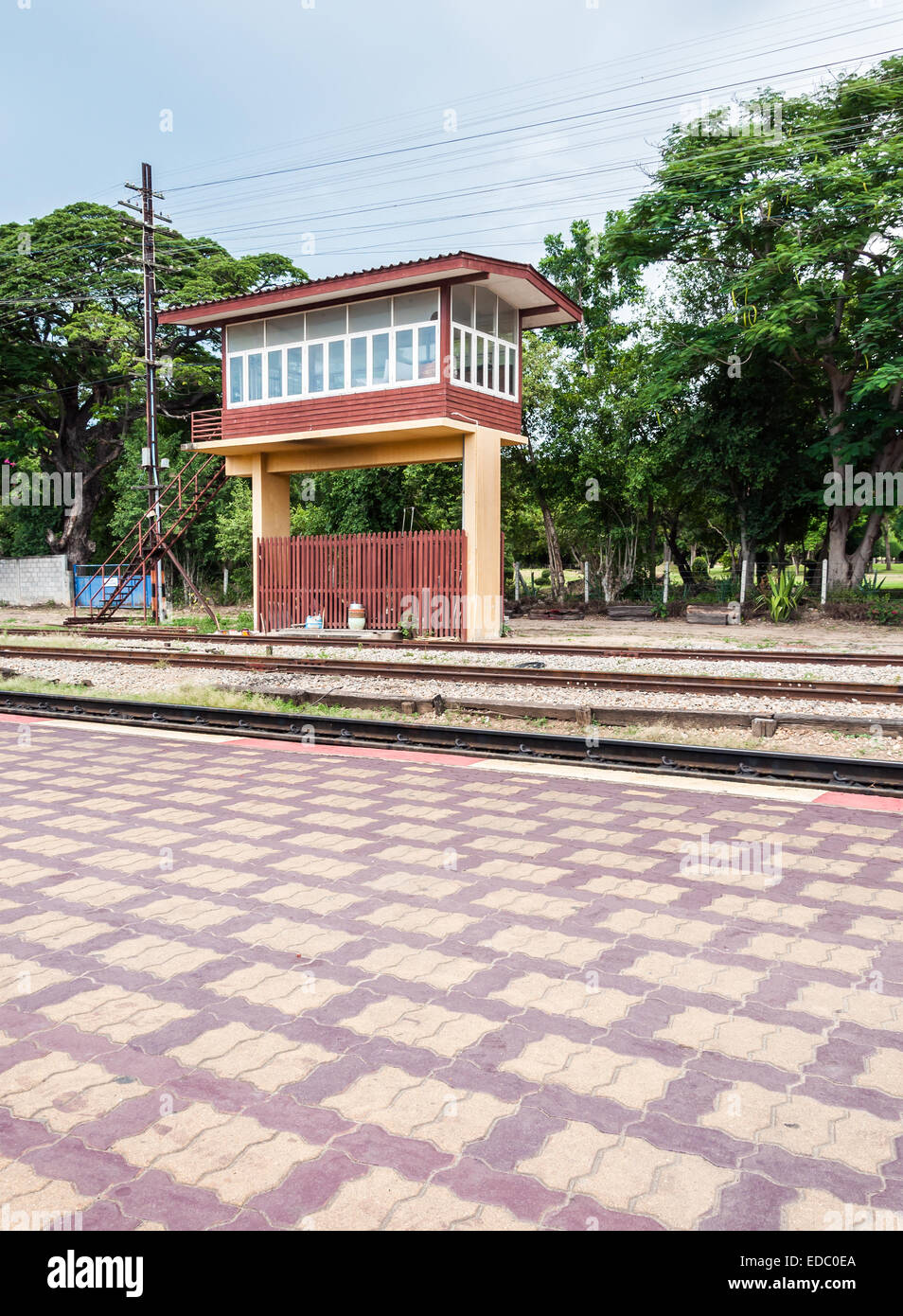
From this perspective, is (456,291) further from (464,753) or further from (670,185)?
(464,753)

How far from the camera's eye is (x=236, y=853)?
18.6ft

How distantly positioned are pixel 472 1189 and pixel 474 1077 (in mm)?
581

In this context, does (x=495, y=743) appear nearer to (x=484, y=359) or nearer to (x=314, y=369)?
(x=484, y=359)

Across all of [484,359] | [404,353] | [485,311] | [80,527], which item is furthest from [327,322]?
[80,527]

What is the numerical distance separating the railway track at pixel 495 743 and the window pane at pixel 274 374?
Answer: 1400 centimetres

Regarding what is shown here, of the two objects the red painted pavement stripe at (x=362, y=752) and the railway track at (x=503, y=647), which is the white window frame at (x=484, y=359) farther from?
the red painted pavement stripe at (x=362, y=752)

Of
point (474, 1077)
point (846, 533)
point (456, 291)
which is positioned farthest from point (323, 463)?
point (474, 1077)

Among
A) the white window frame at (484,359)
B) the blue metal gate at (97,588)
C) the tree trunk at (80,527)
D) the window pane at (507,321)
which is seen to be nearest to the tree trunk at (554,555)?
the white window frame at (484,359)

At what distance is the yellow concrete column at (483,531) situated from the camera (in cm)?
2180

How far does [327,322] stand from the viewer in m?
23.3

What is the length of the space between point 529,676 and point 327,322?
1429 centimetres

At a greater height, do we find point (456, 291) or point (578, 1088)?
point (456, 291)

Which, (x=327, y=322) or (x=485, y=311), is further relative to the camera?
(x=327, y=322)

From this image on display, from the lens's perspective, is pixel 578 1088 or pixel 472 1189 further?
pixel 578 1088
